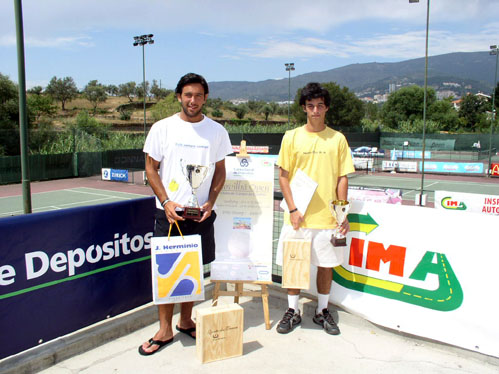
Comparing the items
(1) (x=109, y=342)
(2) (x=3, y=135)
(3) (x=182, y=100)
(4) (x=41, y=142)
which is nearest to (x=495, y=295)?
(3) (x=182, y=100)

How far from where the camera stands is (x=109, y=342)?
3.72m

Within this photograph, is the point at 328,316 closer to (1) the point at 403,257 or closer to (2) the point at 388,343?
(2) the point at 388,343

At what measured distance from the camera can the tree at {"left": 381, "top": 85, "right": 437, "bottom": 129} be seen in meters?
86.9

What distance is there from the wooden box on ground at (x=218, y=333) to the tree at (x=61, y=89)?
91.5 meters

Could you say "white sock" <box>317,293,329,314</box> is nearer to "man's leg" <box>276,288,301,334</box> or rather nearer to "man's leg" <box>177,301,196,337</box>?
"man's leg" <box>276,288,301,334</box>

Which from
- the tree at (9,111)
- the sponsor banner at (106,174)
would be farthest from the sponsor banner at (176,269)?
the tree at (9,111)

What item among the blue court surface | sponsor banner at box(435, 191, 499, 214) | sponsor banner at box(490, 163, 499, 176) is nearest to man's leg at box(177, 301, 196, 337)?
sponsor banner at box(435, 191, 499, 214)

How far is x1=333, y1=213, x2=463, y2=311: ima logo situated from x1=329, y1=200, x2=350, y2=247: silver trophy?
1.81 ft

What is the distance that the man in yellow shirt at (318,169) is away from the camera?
12.1 ft

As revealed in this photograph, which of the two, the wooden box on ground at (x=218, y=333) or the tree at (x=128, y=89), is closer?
the wooden box on ground at (x=218, y=333)

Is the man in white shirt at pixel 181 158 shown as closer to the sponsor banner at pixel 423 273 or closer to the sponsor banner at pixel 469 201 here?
the sponsor banner at pixel 423 273

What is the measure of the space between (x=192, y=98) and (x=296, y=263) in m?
1.70

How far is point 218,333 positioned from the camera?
3.36 metres

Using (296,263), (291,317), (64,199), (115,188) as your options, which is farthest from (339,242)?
(115,188)
